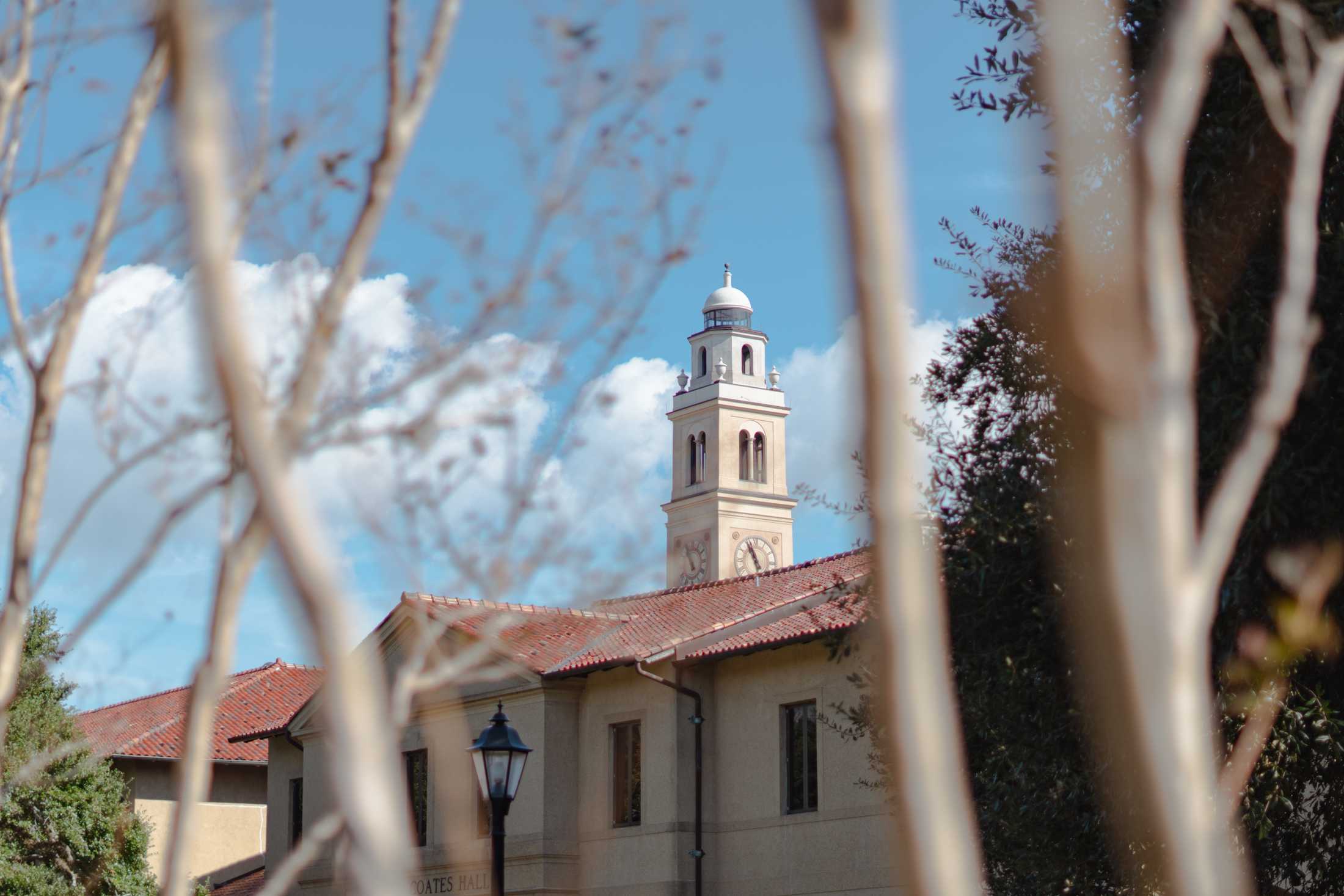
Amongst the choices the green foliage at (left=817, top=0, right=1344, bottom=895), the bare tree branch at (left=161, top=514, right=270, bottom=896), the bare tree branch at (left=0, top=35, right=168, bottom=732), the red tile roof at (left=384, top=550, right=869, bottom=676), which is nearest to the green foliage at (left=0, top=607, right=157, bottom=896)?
the red tile roof at (left=384, top=550, right=869, bottom=676)

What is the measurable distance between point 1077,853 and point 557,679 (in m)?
14.5

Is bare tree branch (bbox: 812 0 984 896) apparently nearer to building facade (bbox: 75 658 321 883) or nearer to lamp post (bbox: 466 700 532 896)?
lamp post (bbox: 466 700 532 896)

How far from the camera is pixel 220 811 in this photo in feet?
110

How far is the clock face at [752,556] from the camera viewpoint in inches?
3162

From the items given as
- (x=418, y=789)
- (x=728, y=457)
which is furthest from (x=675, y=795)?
(x=728, y=457)

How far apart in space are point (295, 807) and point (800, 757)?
481 inches

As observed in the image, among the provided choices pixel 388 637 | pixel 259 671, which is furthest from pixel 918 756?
pixel 259 671

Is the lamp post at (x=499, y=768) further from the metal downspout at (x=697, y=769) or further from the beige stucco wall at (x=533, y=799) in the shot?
the beige stucco wall at (x=533, y=799)

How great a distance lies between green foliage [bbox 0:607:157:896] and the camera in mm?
26375

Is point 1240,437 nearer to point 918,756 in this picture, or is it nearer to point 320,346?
point 320,346

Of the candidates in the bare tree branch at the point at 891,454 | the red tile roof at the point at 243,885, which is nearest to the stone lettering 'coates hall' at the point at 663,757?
the red tile roof at the point at 243,885

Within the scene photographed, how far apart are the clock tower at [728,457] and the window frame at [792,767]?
2254 inches

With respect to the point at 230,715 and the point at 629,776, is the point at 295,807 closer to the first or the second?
the point at 230,715

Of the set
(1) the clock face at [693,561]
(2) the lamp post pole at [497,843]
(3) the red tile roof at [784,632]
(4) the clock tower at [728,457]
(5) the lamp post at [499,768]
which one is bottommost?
(2) the lamp post pole at [497,843]
